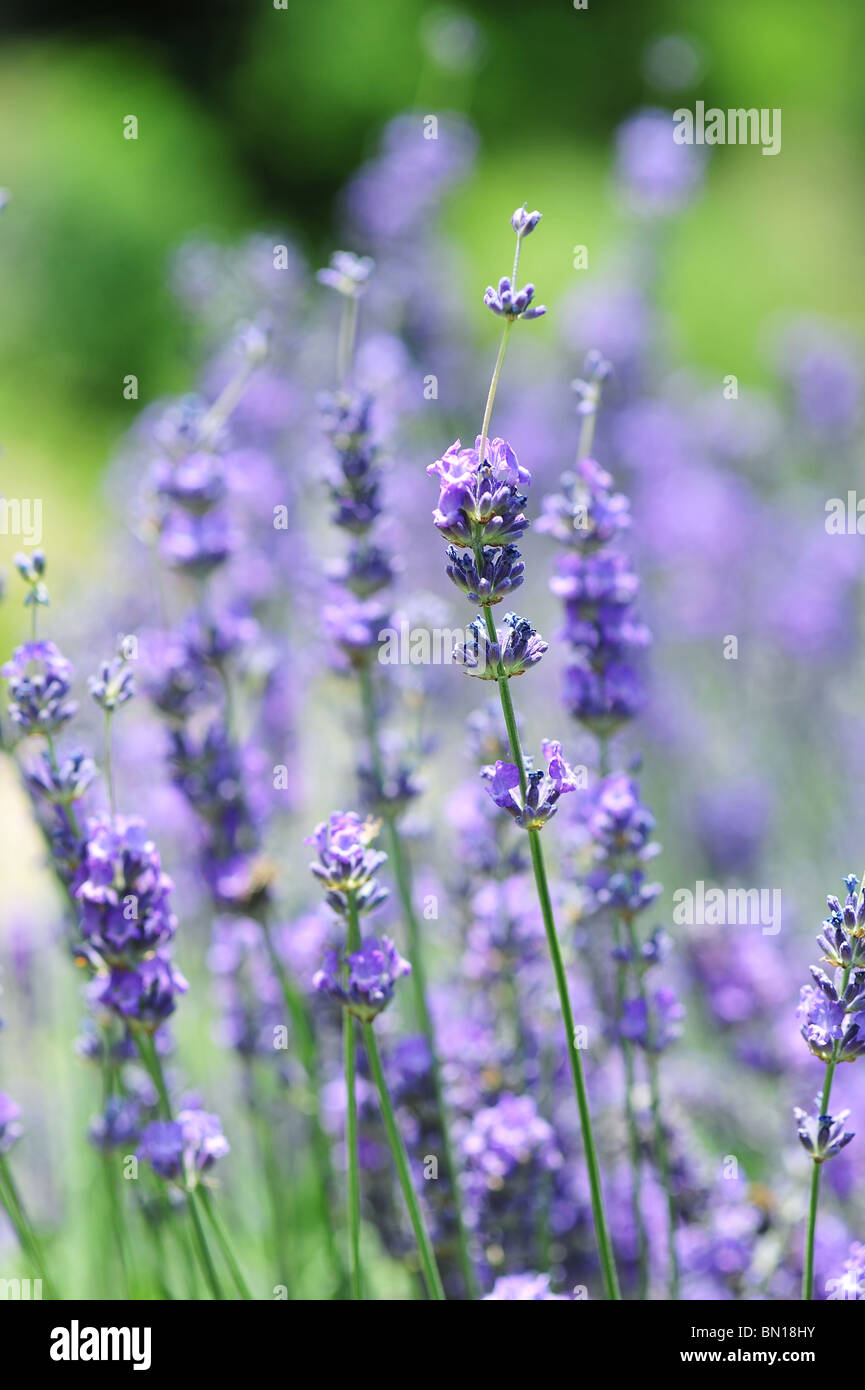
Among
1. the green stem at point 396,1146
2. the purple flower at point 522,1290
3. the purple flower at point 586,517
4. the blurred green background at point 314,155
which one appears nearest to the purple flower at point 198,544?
the purple flower at point 586,517

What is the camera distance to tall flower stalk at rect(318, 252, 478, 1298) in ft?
4.40

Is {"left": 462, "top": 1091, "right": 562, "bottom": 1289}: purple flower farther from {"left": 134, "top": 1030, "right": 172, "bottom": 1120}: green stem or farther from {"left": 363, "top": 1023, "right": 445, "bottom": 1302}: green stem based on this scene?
{"left": 134, "top": 1030, "right": 172, "bottom": 1120}: green stem

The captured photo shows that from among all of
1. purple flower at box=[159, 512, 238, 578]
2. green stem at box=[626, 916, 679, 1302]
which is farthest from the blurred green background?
green stem at box=[626, 916, 679, 1302]

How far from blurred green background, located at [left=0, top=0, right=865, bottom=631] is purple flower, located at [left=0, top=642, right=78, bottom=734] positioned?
6.01m

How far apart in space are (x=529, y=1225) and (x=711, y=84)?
808 cm

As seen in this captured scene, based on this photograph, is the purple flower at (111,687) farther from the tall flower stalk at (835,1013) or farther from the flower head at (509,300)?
the tall flower stalk at (835,1013)

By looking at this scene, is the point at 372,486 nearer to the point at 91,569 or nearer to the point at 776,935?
the point at 776,935

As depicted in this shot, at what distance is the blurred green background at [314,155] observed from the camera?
7559mm

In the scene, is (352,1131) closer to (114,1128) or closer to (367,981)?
(367,981)

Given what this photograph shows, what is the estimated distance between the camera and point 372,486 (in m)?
1.36

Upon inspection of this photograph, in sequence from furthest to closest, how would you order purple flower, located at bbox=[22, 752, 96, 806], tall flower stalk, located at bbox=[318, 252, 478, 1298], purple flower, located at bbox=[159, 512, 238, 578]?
purple flower, located at bbox=[159, 512, 238, 578], tall flower stalk, located at bbox=[318, 252, 478, 1298], purple flower, located at bbox=[22, 752, 96, 806]

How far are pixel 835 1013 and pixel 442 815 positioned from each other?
1.72m

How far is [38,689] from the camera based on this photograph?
1098 millimetres

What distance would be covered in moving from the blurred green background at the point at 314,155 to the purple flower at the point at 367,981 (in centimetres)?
621
